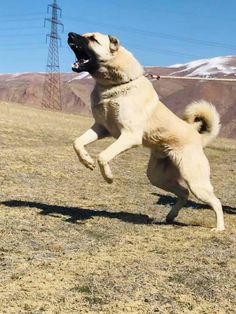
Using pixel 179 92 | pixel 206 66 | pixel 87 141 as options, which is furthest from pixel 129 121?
pixel 206 66

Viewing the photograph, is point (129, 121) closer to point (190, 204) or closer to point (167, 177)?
point (167, 177)

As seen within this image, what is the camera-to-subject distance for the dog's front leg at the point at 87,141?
6012 mm

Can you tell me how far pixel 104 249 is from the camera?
514 cm

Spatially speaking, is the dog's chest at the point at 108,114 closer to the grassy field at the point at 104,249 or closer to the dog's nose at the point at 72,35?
the dog's nose at the point at 72,35

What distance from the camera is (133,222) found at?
21.6ft

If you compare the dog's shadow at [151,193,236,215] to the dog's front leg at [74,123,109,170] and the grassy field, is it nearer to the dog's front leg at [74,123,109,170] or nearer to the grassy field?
the grassy field

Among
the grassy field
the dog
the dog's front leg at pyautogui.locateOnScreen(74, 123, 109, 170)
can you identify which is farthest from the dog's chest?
the grassy field

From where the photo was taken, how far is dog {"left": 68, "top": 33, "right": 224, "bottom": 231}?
19.6ft

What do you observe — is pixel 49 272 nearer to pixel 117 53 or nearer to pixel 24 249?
pixel 24 249

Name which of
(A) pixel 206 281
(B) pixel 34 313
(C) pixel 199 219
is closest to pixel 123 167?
(C) pixel 199 219

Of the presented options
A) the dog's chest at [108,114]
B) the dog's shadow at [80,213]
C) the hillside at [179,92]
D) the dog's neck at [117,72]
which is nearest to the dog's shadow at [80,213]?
the dog's shadow at [80,213]

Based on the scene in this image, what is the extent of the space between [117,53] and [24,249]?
8.21ft

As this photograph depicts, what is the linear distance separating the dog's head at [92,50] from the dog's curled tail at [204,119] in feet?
4.53

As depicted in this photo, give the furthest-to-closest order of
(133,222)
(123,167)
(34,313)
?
(123,167) < (133,222) < (34,313)
